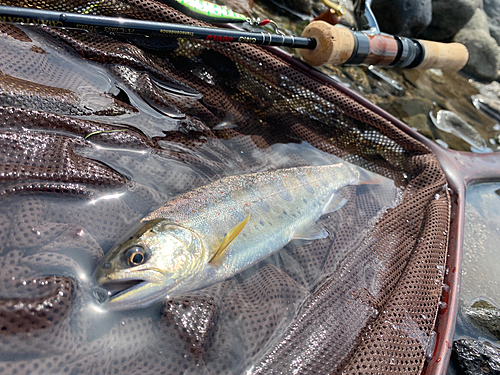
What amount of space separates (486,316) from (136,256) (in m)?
3.38

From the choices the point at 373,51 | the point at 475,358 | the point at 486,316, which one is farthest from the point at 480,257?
the point at 373,51

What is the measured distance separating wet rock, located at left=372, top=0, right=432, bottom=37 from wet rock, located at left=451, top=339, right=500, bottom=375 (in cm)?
811

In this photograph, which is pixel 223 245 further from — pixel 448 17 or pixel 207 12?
pixel 448 17

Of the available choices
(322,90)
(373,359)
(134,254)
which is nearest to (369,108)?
(322,90)

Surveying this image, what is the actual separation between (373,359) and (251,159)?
200 cm

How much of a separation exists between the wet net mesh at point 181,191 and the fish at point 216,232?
12 cm

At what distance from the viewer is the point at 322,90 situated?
3.26 meters

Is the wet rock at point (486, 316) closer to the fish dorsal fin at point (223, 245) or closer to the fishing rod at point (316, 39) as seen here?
the fish dorsal fin at point (223, 245)

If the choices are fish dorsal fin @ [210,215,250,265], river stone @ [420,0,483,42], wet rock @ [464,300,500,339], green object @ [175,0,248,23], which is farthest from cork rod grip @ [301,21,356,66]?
river stone @ [420,0,483,42]

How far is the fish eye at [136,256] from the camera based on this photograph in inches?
71.8

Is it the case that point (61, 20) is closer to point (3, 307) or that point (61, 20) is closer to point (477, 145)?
point (3, 307)

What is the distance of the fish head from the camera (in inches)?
69.9

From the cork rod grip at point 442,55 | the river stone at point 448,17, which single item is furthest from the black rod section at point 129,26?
the river stone at point 448,17

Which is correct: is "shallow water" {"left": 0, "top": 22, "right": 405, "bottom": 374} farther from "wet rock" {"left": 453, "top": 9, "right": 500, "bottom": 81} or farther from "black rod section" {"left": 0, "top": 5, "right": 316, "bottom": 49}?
"wet rock" {"left": 453, "top": 9, "right": 500, "bottom": 81}
